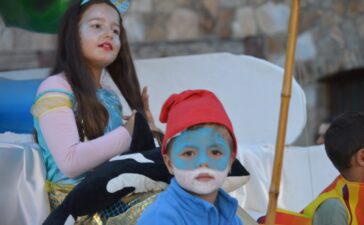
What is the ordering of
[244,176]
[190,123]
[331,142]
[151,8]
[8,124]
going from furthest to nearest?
[151,8], [8,124], [331,142], [244,176], [190,123]

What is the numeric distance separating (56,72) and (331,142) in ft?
2.65

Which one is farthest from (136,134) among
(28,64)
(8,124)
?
(28,64)

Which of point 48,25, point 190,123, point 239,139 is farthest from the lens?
point 239,139

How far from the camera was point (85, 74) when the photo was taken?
86.5 inches

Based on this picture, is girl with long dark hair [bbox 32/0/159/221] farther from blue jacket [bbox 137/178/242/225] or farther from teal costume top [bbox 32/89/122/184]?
blue jacket [bbox 137/178/242/225]

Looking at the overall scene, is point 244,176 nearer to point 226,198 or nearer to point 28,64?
point 226,198

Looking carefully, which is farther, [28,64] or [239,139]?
[28,64]

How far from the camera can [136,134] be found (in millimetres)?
2021

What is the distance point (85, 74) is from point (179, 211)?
0.72 metres

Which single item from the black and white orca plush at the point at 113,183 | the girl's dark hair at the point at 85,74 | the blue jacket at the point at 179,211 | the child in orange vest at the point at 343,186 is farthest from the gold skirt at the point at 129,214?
the child in orange vest at the point at 343,186

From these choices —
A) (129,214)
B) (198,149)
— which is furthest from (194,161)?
(129,214)

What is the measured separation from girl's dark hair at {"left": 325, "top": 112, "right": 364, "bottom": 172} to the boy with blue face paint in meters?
0.57

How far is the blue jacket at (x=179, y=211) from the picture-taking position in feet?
5.20

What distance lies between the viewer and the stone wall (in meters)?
5.11
